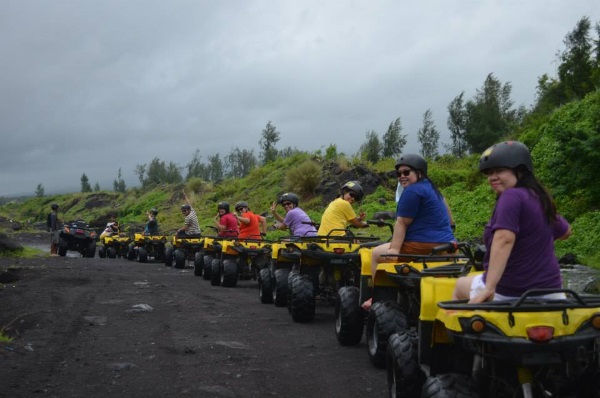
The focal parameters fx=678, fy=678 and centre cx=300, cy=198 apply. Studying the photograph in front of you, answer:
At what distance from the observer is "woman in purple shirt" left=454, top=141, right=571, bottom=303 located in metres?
3.89

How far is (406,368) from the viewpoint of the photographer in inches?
192

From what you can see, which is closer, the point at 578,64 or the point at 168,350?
the point at 168,350

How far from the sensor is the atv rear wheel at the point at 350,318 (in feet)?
24.9

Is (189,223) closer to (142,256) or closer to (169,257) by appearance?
(169,257)

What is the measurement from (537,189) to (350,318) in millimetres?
3887

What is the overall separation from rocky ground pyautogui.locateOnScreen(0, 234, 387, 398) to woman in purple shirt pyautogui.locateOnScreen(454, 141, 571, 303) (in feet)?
6.95

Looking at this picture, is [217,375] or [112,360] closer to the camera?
[217,375]

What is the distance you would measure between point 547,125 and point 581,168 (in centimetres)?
787

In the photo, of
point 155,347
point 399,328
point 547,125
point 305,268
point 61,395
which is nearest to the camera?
point 61,395

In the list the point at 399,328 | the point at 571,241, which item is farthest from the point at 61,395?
the point at 571,241

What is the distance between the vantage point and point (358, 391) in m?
5.80

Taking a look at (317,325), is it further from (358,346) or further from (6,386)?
(6,386)

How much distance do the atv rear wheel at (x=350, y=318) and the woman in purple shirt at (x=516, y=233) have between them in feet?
11.5

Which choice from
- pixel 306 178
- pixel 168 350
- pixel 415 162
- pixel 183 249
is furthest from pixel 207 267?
pixel 306 178
